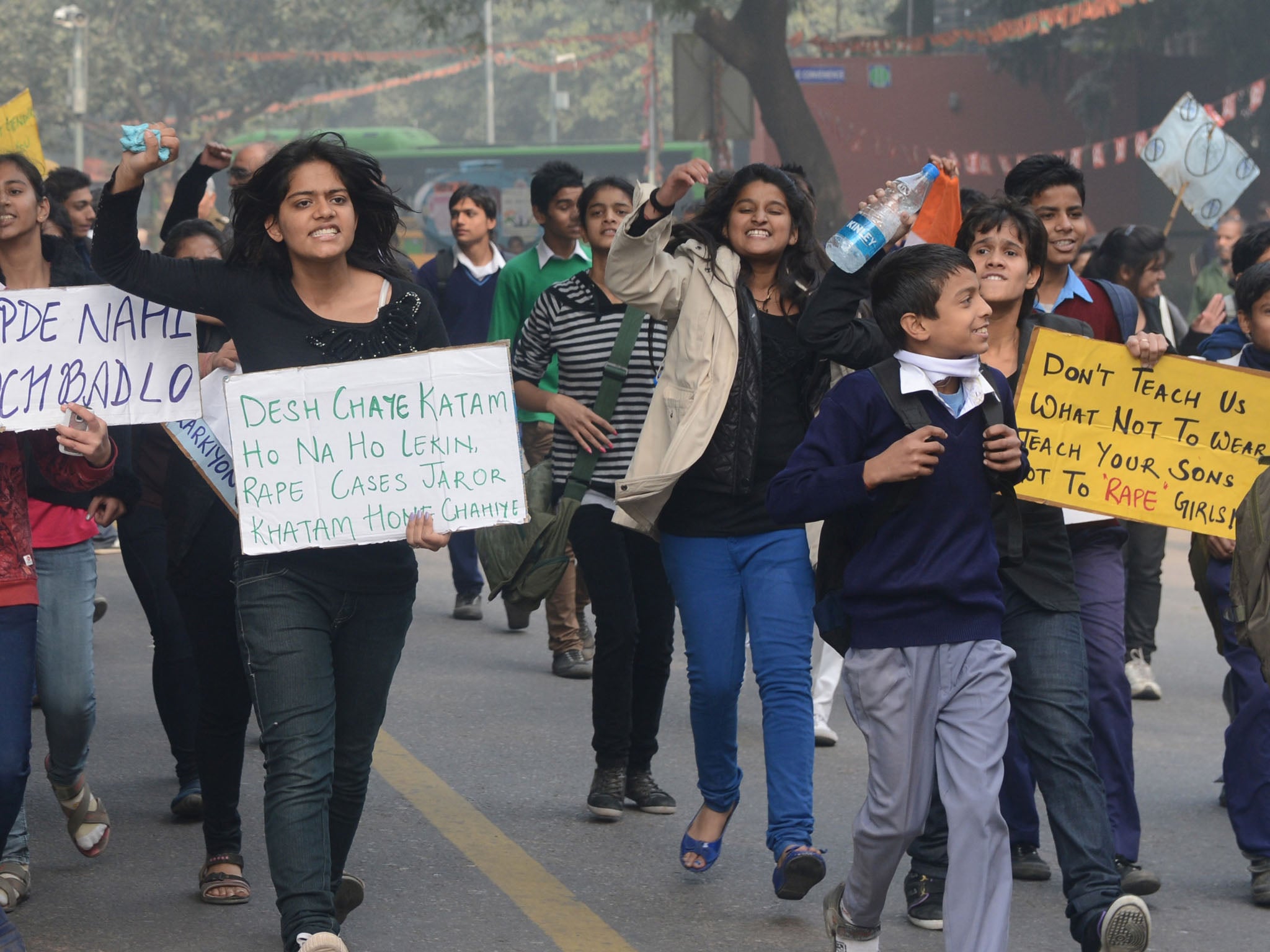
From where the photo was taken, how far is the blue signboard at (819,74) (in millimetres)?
29297

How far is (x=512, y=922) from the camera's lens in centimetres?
473

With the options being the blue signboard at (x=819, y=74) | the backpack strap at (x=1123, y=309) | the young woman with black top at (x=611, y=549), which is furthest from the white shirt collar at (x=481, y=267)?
the blue signboard at (x=819, y=74)

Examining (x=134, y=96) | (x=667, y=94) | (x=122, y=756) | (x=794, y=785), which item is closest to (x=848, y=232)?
(x=794, y=785)

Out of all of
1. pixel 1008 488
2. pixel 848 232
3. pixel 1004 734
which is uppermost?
pixel 848 232

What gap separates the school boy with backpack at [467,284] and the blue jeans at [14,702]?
5.44 meters

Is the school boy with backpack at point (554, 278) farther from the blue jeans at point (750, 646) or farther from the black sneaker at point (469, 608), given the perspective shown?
the blue jeans at point (750, 646)

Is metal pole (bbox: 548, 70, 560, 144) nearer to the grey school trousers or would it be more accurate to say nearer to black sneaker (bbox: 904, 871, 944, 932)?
black sneaker (bbox: 904, 871, 944, 932)

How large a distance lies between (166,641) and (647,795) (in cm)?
163

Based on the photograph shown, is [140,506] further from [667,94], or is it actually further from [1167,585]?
[667,94]

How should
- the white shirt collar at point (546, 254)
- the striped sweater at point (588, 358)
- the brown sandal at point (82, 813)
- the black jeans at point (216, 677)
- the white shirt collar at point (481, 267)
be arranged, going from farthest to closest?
the white shirt collar at point (481, 267)
the white shirt collar at point (546, 254)
the striped sweater at point (588, 358)
the brown sandal at point (82, 813)
the black jeans at point (216, 677)

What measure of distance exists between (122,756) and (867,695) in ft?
11.5

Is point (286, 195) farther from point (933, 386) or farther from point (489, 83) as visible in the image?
point (489, 83)

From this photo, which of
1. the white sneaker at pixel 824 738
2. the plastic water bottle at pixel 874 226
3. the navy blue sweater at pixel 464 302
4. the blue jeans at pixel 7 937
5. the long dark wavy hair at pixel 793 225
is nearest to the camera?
the blue jeans at pixel 7 937

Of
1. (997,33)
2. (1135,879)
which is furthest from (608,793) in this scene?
(997,33)
